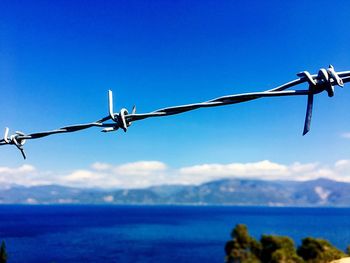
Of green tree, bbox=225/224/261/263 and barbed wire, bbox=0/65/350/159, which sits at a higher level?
barbed wire, bbox=0/65/350/159

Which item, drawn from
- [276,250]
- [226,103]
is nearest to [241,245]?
Result: [276,250]

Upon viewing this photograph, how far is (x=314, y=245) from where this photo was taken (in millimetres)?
49312

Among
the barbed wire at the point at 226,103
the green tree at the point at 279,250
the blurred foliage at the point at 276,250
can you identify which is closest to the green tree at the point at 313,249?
the blurred foliage at the point at 276,250

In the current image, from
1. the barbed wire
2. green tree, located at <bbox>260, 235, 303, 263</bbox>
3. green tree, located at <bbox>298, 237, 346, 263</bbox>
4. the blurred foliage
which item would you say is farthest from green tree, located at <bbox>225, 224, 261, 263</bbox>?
the barbed wire

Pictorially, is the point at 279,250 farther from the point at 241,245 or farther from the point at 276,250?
the point at 241,245

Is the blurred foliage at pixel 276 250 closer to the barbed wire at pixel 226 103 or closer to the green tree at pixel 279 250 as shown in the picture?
the green tree at pixel 279 250

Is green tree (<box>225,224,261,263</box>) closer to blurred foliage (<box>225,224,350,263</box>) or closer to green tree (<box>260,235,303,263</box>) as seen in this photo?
blurred foliage (<box>225,224,350,263</box>)

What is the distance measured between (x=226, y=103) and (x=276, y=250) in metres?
56.4

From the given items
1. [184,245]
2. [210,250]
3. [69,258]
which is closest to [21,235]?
[69,258]

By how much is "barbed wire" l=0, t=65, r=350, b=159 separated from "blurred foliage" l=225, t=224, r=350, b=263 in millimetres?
41144

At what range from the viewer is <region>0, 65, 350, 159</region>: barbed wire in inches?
77.2

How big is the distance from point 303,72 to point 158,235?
156 metres

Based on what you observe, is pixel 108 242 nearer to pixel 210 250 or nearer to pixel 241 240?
pixel 210 250

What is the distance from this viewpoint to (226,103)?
2422 millimetres
